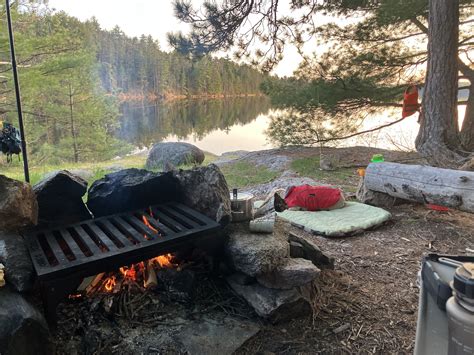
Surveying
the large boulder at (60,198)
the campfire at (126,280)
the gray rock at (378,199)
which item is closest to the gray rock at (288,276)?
the campfire at (126,280)

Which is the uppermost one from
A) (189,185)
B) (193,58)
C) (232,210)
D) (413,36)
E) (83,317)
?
(413,36)

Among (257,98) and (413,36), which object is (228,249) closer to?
(413,36)

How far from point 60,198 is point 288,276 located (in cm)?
141

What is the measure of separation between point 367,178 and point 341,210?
0.61 m

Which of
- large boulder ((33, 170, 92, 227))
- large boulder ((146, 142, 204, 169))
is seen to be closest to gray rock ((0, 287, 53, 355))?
large boulder ((33, 170, 92, 227))

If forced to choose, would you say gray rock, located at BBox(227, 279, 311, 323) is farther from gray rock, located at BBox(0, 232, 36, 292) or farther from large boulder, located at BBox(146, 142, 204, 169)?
large boulder, located at BBox(146, 142, 204, 169)

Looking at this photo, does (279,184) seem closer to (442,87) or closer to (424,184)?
(424,184)

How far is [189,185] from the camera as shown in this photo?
89.1 inches

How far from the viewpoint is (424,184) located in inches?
136

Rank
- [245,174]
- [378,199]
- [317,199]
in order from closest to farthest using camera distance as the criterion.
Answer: [317,199] → [378,199] → [245,174]

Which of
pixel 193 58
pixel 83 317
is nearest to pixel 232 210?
pixel 83 317

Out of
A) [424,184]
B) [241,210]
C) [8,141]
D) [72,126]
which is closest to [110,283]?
[241,210]

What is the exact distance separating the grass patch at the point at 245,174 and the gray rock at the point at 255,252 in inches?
157

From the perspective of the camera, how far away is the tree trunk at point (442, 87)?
4668 mm
